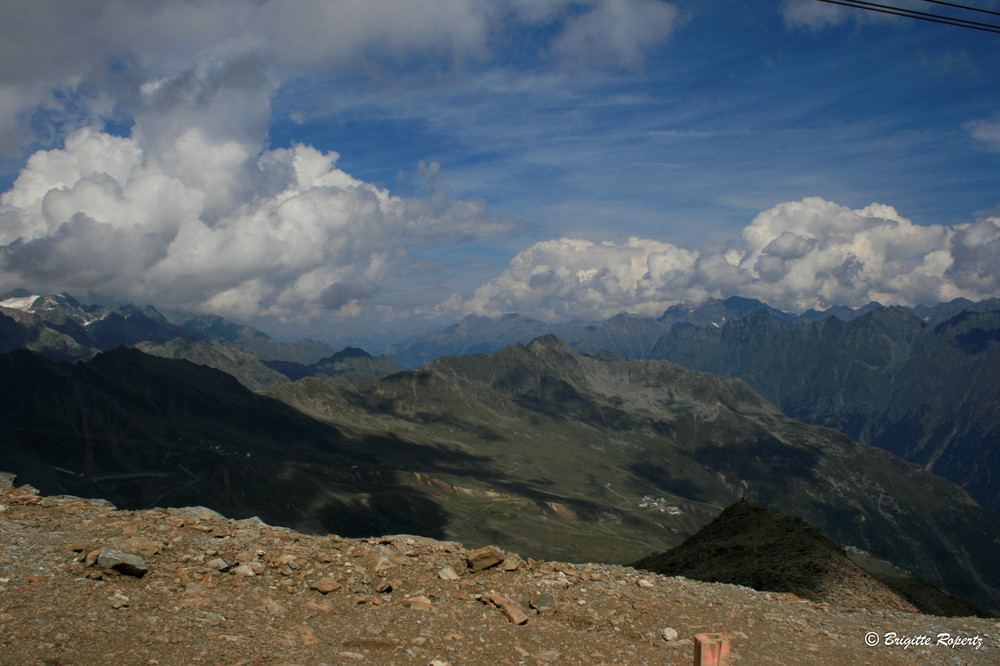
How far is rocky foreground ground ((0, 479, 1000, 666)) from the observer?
42.6ft

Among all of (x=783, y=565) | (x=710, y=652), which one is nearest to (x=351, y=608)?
(x=710, y=652)

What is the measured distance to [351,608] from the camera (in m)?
16.1

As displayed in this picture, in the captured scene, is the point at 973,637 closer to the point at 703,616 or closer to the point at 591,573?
the point at 703,616

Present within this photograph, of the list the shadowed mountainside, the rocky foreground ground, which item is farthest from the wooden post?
the shadowed mountainside

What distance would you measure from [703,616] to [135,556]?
18790mm

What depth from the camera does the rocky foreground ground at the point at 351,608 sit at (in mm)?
12977

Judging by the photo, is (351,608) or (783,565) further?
(783,565)

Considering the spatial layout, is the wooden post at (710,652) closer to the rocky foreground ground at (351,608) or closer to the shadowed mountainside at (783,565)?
the rocky foreground ground at (351,608)

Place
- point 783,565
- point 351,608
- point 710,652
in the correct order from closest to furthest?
point 710,652
point 351,608
point 783,565

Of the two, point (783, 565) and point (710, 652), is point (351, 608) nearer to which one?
point (710, 652)

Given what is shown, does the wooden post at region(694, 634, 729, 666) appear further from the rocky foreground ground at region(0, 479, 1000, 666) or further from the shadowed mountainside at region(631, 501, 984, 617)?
the shadowed mountainside at region(631, 501, 984, 617)

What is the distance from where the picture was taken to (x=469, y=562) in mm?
20328

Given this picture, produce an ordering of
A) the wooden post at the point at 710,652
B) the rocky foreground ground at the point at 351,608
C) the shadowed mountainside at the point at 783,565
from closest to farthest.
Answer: the wooden post at the point at 710,652 < the rocky foreground ground at the point at 351,608 < the shadowed mountainside at the point at 783,565

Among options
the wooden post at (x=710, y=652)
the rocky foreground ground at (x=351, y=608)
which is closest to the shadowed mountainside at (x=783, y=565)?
the rocky foreground ground at (x=351, y=608)
